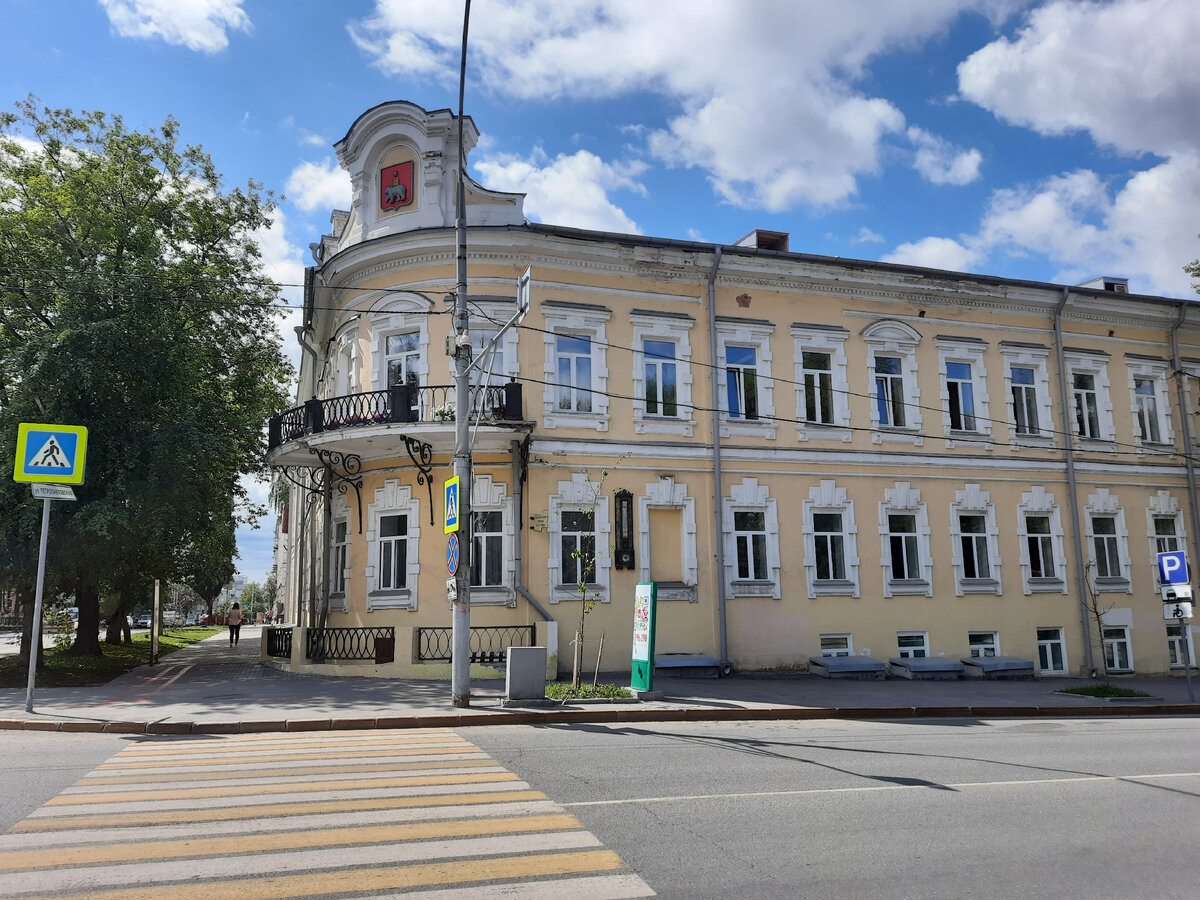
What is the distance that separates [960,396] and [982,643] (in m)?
6.53

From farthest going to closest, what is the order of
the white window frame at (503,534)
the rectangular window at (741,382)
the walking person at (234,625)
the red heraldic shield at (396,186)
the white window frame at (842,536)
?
the walking person at (234,625), the rectangular window at (741,382), the white window frame at (842,536), the red heraldic shield at (396,186), the white window frame at (503,534)

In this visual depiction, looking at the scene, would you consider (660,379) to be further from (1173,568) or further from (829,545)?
(1173,568)

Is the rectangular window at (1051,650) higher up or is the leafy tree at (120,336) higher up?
the leafy tree at (120,336)

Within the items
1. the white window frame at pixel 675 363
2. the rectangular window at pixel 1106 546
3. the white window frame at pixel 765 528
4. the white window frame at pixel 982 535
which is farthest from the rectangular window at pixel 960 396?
the white window frame at pixel 675 363

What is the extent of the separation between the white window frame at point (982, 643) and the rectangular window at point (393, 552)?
14.3 metres

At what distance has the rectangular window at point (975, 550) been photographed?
2323 cm

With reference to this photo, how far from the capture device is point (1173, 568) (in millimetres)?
18250

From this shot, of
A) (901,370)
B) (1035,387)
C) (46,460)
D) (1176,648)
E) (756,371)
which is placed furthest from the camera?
(1176,648)

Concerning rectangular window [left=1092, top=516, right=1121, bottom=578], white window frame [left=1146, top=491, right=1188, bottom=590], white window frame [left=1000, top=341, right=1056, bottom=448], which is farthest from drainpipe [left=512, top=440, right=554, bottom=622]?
white window frame [left=1146, top=491, right=1188, bottom=590]

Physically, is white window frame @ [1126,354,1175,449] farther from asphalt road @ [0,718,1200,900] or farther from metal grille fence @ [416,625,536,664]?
metal grille fence @ [416,625,536,664]

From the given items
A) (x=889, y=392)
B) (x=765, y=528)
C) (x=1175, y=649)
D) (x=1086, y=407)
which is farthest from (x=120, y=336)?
(x=1175, y=649)

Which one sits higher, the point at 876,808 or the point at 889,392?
the point at 889,392

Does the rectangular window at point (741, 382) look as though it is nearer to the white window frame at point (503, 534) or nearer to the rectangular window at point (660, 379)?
the rectangular window at point (660, 379)

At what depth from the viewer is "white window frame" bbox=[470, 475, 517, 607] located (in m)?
19.1
